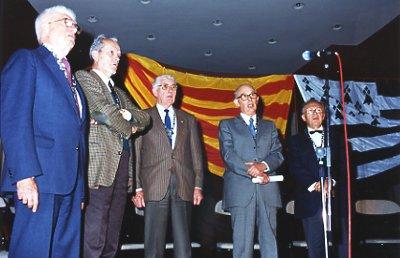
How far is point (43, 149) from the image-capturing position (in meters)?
2.19

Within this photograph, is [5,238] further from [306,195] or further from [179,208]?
[306,195]

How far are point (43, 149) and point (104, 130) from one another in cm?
75

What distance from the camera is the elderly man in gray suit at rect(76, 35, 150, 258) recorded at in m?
2.78

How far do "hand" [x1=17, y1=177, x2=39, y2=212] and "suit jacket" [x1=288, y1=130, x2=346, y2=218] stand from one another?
2.34 metres

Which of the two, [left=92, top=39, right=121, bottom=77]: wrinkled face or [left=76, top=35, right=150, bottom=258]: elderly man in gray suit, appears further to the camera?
[left=92, top=39, right=121, bottom=77]: wrinkled face

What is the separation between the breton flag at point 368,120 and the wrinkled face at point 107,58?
3.60m

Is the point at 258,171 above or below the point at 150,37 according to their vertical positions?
below

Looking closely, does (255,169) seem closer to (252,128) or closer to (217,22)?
(252,128)

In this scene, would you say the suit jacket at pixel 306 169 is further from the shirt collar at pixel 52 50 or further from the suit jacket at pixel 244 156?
the shirt collar at pixel 52 50

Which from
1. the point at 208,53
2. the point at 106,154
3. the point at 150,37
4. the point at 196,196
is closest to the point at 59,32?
the point at 106,154

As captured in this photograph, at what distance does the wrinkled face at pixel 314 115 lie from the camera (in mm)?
3902

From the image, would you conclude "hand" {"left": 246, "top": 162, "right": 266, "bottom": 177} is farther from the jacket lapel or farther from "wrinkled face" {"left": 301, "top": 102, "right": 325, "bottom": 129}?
the jacket lapel

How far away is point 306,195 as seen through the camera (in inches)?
147

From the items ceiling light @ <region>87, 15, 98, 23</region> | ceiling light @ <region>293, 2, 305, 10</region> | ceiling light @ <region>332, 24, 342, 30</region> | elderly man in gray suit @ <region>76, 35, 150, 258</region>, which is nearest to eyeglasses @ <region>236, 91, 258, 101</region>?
elderly man in gray suit @ <region>76, 35, 150, 258</region>
